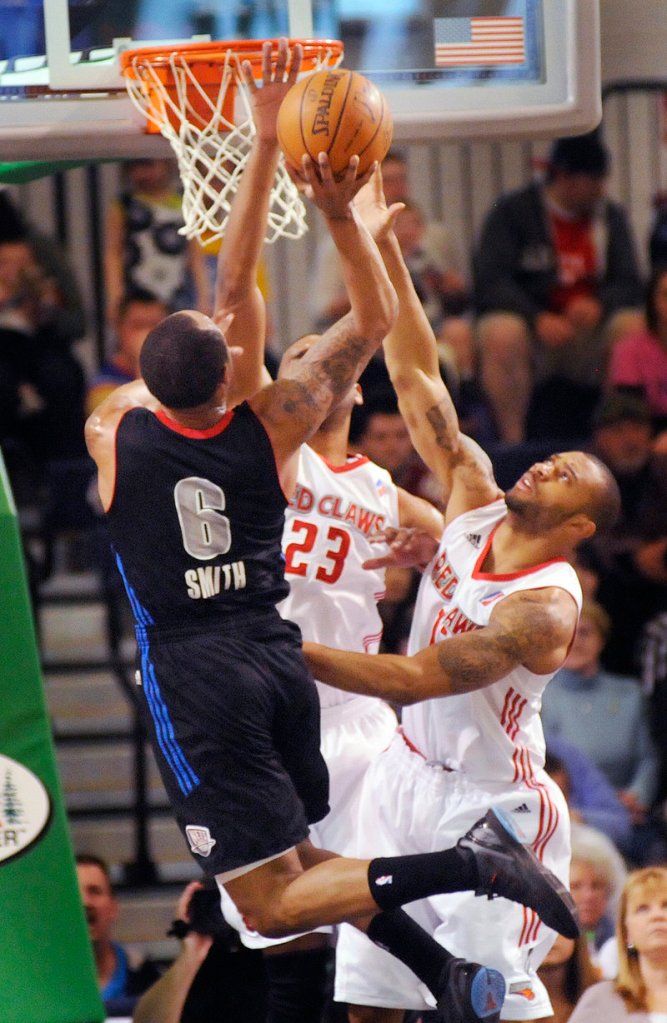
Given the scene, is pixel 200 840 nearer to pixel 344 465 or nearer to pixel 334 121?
pixel 344 465

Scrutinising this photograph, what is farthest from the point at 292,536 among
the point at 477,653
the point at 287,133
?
the point at 287,133

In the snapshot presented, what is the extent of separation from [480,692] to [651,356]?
409cm

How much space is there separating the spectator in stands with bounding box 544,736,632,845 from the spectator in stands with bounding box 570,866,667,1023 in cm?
98

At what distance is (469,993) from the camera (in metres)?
4.39

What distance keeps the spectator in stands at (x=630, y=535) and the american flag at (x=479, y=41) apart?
3037mm

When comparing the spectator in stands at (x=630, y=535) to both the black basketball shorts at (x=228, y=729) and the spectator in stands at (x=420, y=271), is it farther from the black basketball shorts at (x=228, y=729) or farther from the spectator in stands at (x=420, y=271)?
the black basketball shorts at (x=228, y=729)

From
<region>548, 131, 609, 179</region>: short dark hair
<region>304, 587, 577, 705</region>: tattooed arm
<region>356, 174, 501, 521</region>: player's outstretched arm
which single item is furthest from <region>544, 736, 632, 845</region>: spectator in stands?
<region>548, 131, 609, 179</region>: short dark hair

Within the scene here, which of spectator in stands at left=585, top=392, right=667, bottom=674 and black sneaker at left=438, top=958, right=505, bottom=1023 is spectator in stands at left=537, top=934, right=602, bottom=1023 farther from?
spectator in stands at left=585, top=392, right=667, bottom=674

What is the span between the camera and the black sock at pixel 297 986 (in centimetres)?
509

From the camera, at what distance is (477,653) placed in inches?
175

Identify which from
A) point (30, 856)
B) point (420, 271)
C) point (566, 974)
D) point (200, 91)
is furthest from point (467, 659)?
point (420, 271)

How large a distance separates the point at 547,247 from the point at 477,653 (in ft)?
15.3

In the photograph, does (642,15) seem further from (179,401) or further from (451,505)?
(179,401)

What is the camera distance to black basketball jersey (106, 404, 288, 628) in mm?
4332
